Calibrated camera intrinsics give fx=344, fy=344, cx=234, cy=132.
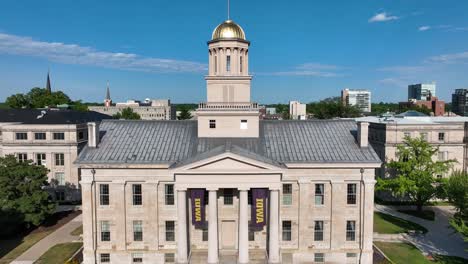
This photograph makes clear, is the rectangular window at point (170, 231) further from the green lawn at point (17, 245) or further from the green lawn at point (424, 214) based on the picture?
the green lawn at point (424, 214)

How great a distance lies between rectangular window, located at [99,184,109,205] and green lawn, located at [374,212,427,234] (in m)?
33.0

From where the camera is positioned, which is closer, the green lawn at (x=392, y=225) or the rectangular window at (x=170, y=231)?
the rectangular window at (x=170, y=231)

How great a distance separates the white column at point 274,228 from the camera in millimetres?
31859

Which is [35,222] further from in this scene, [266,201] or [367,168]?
[367,168]

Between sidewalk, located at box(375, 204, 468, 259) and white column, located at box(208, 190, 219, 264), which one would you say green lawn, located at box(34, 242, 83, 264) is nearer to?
white column, located at box(208, 190, 219, 264)

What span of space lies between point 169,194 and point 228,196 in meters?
5.86

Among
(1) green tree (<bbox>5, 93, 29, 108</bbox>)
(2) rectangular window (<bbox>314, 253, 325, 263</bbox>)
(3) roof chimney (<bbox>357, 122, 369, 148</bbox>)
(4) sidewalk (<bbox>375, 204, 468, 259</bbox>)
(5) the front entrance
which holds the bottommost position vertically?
(4) sidewalk (<bbox>375, 204, 468, 259</bbox>)

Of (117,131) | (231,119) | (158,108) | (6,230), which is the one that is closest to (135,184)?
(117,131)

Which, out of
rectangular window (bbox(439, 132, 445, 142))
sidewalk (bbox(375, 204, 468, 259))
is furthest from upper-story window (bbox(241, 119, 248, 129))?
rectangular window (bbox(439, 132, 445, 142))

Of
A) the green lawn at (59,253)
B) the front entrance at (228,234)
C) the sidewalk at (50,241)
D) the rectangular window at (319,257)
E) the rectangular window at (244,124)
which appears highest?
the rectangular window at (244,124)

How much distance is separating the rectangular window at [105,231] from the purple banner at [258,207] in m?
14.4

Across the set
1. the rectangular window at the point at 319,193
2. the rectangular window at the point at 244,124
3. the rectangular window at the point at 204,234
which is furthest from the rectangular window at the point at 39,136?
the rectangular window at the point at 319,193

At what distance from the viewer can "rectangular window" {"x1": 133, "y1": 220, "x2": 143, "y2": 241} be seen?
1355 inches

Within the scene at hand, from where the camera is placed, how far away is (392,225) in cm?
4644
